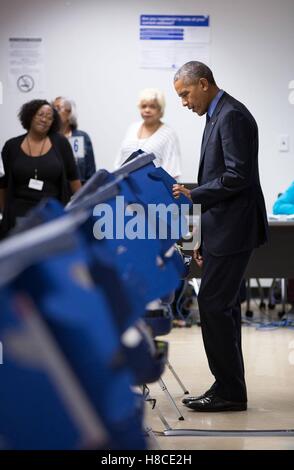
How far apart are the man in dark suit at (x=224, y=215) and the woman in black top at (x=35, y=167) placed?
77.8 inches

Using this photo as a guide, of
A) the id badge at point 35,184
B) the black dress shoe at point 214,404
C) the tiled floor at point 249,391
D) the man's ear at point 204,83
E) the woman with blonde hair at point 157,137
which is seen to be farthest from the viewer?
the woman with blonde hair at point 157,137

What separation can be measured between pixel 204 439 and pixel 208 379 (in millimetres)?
1222

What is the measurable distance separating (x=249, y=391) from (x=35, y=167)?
2200 millimetres

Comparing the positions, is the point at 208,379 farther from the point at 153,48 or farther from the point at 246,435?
the point at 153,48

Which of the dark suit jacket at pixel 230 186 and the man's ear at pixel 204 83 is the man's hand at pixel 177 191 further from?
the man's ear at pixel 204 83

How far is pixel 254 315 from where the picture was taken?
734 cm

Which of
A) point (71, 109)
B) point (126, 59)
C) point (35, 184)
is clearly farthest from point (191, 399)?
point (126, 59)

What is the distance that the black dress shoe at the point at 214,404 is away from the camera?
402 centimetres

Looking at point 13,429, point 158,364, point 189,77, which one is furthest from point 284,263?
point 13,429

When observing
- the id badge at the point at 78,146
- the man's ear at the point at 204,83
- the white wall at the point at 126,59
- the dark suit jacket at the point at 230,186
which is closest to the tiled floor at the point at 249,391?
the dark suit jacket at the point at 230,186

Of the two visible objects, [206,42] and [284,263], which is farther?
[206,42]

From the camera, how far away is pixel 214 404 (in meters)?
4.02

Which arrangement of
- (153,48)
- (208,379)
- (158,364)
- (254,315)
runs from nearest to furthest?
(158,364) < (208,379) < (254,315) < (153,48)

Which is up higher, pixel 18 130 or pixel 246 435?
pixel 18 130
